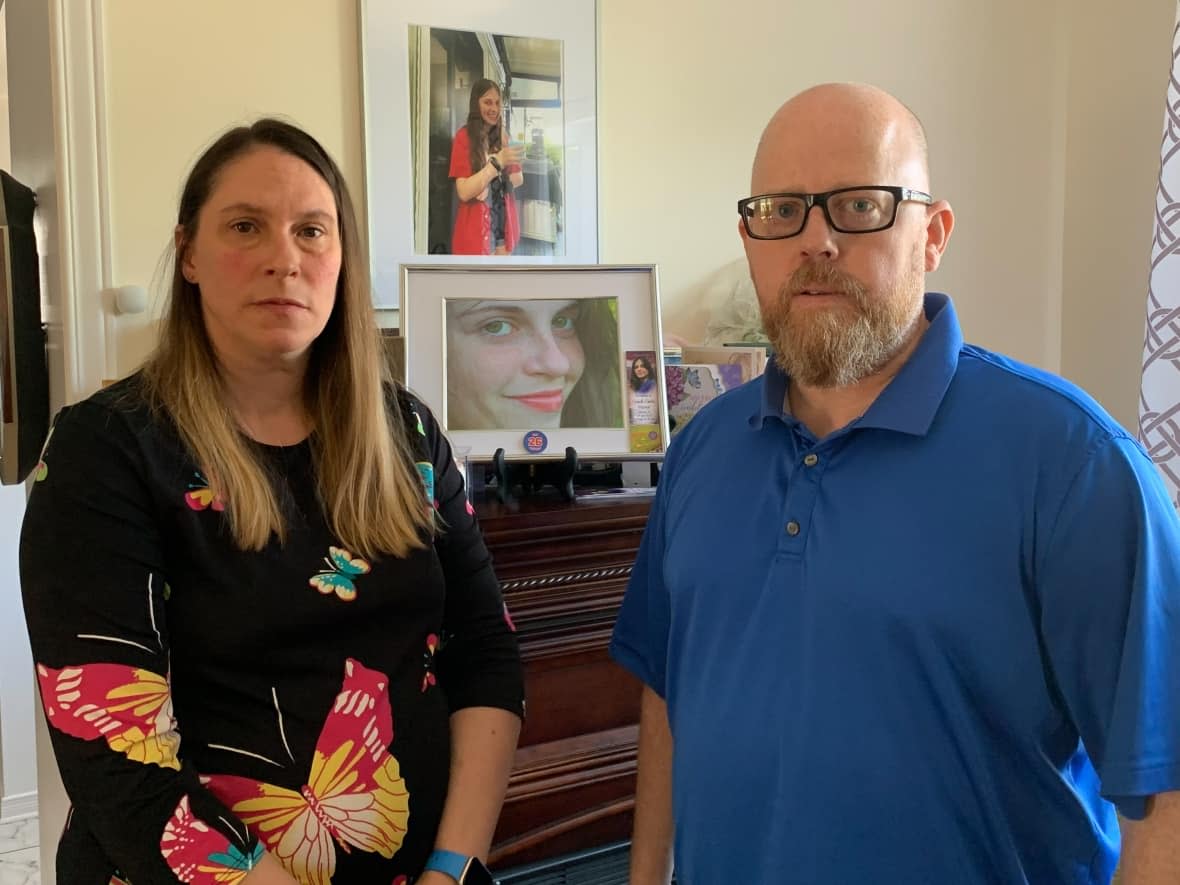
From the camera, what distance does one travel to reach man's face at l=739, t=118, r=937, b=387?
3.06 feet

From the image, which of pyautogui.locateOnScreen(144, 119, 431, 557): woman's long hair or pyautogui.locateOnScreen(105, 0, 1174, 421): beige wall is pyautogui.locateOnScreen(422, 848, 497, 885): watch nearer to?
pyautogui.locateOnScreen(144, 119, 431, 557): woman's long hair

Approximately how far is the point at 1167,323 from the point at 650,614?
4.63 ft

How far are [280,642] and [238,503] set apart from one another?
0.49ft

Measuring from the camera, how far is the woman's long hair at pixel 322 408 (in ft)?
3.32

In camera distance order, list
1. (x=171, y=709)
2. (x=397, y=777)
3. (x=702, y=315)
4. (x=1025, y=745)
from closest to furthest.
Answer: (x=1025, y=745) < (x=171, y=709) < (x=397, y=777) < (x=702, y=315)

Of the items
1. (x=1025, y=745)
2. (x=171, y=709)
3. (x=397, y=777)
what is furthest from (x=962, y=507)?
(x=171, y=709)

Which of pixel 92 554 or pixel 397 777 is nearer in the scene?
pixel 92 554

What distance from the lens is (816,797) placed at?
878 mm

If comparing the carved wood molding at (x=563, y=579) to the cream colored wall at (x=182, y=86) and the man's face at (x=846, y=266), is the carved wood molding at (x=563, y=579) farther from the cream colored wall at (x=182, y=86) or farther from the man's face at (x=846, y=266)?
the cream colored wall at (x=182, y=86)

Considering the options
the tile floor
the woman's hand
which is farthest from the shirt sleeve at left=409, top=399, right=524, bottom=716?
the tile floor

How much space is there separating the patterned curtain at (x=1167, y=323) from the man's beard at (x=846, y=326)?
1285 mm

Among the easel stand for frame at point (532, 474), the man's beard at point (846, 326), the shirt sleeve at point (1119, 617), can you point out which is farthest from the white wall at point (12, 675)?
the shirt sleeve at point (1119, 617)

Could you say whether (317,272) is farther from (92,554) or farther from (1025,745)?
(1025,745)

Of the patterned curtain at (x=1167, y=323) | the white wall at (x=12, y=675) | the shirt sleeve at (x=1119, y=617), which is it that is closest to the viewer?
the shirt sleeve at (x=1119, y=617)
